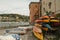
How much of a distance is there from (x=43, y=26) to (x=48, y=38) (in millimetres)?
1068

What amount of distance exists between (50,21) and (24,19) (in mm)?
23506

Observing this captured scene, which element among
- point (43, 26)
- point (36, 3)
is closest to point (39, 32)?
point (43, 26)

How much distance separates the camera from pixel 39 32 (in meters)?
10.0

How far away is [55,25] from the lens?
987 cm

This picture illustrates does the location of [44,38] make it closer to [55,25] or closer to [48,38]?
[48,38]

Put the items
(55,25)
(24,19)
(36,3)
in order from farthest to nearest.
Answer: (24,19), (36,3), (55,25)

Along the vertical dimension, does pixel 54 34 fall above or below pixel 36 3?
below

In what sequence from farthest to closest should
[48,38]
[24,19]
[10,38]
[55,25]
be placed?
1. [24,19]
2. [55,25]
3. [48,38]
4. [10,38]

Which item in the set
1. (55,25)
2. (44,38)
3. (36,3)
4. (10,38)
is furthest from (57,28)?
(36,3)

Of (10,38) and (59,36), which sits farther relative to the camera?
(59,36)

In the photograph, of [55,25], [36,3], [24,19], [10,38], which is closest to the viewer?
[10,38]

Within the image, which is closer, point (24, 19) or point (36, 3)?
point (36, 3)

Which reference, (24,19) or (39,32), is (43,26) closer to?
(39,32)

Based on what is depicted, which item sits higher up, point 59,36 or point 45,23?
point 45,23
